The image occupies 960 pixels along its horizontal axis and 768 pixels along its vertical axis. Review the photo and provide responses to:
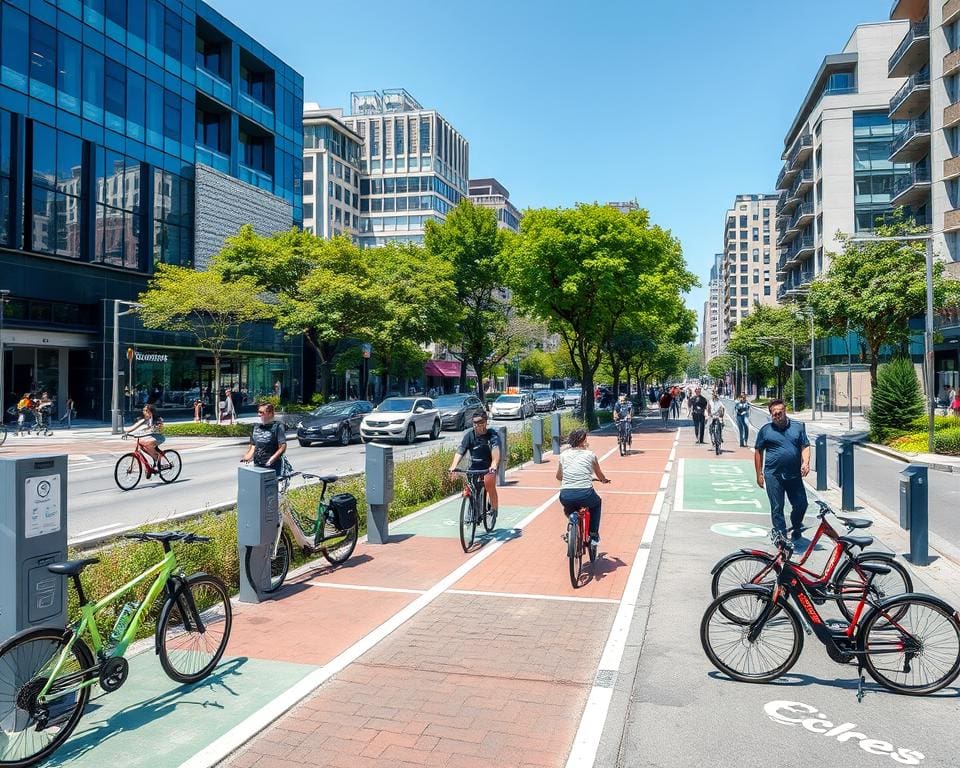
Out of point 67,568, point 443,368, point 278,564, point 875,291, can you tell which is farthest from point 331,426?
point 443,368

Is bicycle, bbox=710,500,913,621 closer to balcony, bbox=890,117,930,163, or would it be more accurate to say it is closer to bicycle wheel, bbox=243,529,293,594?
bicycle wheel, bbox=243,529,293,594

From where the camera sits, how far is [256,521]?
22.7 ft

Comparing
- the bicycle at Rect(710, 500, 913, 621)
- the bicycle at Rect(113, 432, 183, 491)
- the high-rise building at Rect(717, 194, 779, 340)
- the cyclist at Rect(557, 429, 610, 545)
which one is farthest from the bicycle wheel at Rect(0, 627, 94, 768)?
the high-rise building at Rect(717, 194, 779, 340)

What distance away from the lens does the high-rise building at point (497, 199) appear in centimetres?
11938

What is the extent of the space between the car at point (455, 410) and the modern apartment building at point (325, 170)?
50.5 meters

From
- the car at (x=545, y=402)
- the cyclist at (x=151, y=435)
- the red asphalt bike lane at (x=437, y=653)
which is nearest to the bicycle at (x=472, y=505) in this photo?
the red asphalt bike lane at (x=437, y=653)

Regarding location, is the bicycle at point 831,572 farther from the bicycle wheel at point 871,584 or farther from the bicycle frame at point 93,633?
A: the bicycle frame at point 93,633

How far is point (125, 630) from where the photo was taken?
15.3 ft

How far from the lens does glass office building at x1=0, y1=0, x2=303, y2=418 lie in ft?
107

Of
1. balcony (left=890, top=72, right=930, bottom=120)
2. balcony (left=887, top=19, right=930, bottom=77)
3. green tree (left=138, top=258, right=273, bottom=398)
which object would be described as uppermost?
balcony (left=887, top=19, right=930, bottom=77)

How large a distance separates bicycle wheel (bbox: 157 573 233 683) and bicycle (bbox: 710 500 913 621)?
3.82 m

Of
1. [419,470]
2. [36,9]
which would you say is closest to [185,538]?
[419,470]

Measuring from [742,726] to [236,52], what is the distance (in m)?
50.8

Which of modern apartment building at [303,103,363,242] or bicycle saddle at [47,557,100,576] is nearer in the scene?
bicycle saddle at [47,557,100,576]
